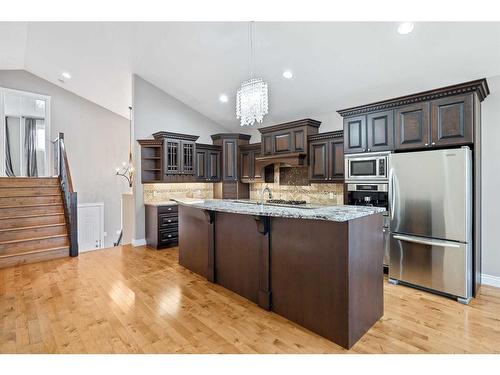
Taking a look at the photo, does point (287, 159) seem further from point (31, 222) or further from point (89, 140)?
point (89, 140)

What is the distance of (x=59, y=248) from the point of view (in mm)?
4902

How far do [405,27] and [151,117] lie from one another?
15.8 ft

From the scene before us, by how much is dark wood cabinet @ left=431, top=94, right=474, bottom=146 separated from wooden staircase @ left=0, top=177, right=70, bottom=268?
6086 millimetres

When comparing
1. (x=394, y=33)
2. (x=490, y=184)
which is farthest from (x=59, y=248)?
(x=490, y=184)

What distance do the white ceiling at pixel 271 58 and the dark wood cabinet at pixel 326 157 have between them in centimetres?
69

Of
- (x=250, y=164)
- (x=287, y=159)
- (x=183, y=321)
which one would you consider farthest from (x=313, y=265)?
(x=250, y=164)

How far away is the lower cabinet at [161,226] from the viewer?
538 cm

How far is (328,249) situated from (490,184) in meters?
2.73

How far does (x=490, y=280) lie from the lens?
11.5 ft

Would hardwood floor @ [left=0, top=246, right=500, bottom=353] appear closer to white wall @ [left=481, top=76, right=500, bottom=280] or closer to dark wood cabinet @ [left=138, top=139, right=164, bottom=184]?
white wall @ [left=481, top=76, right=500, bottom=280]

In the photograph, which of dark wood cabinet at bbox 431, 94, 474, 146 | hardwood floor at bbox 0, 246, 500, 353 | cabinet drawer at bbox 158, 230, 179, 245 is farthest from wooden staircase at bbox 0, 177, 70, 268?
dark wood cabinet at bbox 431, 94, 474, 146

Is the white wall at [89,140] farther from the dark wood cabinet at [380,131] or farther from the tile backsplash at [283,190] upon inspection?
the dark wood cabinet at [380,131]

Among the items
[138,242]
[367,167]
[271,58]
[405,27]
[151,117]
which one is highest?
[271,58]

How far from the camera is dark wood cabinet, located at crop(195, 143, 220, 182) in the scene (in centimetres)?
632
